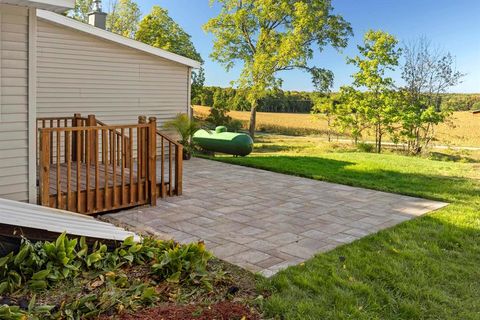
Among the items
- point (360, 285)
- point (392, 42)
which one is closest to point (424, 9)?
point (392, 42)

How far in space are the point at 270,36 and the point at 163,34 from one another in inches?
205

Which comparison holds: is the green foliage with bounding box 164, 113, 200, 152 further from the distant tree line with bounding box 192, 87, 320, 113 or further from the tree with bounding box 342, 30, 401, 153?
the distant tree line with bounding box 192, 87, 320, 113

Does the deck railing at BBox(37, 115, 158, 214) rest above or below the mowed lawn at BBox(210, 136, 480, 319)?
above

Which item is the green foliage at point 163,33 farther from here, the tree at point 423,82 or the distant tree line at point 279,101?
the tree at point 423,82

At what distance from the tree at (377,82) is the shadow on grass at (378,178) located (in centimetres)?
650

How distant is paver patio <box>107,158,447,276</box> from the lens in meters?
4.33

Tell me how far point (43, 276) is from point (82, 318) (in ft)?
1.87

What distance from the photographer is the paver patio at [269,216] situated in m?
4.33

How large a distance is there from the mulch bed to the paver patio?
748mm

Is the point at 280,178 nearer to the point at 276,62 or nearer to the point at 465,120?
the point at 276,62

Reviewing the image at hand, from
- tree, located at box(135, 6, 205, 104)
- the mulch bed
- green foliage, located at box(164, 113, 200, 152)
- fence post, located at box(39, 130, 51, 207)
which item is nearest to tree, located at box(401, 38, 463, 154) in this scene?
green foliage, located at box(164, 113, 200, 152)

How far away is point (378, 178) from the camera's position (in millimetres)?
8570

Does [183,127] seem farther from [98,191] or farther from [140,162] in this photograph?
[98,191]

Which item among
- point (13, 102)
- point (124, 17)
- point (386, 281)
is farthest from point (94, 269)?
point (124, 17)
